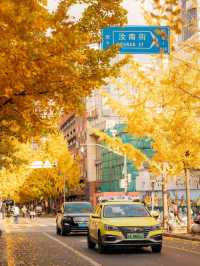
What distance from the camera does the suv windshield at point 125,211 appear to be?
63.7 feet

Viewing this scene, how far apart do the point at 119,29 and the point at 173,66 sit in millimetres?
11387

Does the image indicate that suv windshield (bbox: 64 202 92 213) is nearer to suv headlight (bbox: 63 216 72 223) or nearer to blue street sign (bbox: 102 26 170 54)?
suv headlight (bbox: 63 216 72 223)

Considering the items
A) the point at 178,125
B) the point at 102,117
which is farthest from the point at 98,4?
the point at 102,117

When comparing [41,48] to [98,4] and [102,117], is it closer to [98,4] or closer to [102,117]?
[98,4]

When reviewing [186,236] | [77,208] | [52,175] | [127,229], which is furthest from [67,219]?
[52,175]

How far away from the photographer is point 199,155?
29.5 metres

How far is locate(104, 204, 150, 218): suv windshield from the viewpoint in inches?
765

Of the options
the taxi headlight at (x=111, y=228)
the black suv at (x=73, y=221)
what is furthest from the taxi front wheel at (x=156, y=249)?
the black suv at (x=73, y=221)

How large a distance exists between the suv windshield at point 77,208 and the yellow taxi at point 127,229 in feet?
41.9

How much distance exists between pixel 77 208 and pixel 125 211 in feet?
43.5

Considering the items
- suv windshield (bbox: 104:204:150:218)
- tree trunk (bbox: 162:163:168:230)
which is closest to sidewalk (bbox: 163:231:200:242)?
tree trunk (bbox: 162:163:168:230)

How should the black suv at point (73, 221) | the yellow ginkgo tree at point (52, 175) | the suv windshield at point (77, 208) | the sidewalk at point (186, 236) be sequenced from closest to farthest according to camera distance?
1. the sidewalk at point (186, 236)
2. the black suv at point (73, 221)
3. the suv windshield at point (77, 208)
4. the yellow ginkgo tree at point (52, 175)

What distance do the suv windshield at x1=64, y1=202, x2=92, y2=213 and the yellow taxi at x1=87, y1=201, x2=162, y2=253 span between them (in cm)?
1277

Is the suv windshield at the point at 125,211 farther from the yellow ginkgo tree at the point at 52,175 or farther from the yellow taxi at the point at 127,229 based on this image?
the yellow ginkgo tree at the point at 52,175
